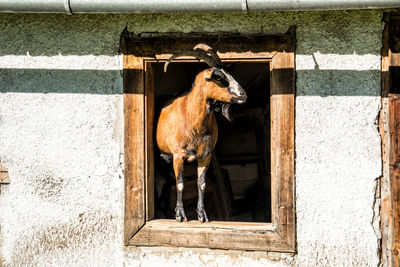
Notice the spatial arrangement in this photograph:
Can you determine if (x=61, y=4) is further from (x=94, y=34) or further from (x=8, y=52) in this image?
(x=8, y=52)

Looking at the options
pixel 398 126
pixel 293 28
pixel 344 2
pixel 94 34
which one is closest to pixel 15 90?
pixel 94 34

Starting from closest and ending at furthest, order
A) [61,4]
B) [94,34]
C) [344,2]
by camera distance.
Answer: [344,2]
[61,4]
[94,34]

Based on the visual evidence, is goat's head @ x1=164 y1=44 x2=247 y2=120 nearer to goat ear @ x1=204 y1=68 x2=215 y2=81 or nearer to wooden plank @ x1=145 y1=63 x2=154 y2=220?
goat ear @ x1=204 y1=68 x2=215 y2=81

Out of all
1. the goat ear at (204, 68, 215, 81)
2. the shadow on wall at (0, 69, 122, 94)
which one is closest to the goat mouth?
the goat ear at (204, 68, 215, 81)

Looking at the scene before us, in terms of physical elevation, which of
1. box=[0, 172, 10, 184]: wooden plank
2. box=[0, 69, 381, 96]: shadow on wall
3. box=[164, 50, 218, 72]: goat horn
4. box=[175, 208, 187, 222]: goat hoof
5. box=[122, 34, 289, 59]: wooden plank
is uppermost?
box=[122, 34, 289, 59]: wooden plank

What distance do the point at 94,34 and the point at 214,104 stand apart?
123 cm

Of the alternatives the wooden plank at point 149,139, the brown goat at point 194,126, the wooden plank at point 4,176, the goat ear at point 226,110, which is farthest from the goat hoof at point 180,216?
the wooden plank at point 4,176

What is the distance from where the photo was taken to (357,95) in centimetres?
402

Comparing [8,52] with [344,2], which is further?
[8,52]

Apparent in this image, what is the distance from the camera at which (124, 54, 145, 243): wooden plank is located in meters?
4.30

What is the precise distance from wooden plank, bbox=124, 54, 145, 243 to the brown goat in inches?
12.9

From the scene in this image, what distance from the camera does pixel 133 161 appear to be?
432 cm

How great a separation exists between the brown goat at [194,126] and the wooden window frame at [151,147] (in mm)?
174

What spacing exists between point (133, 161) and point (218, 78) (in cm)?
107
